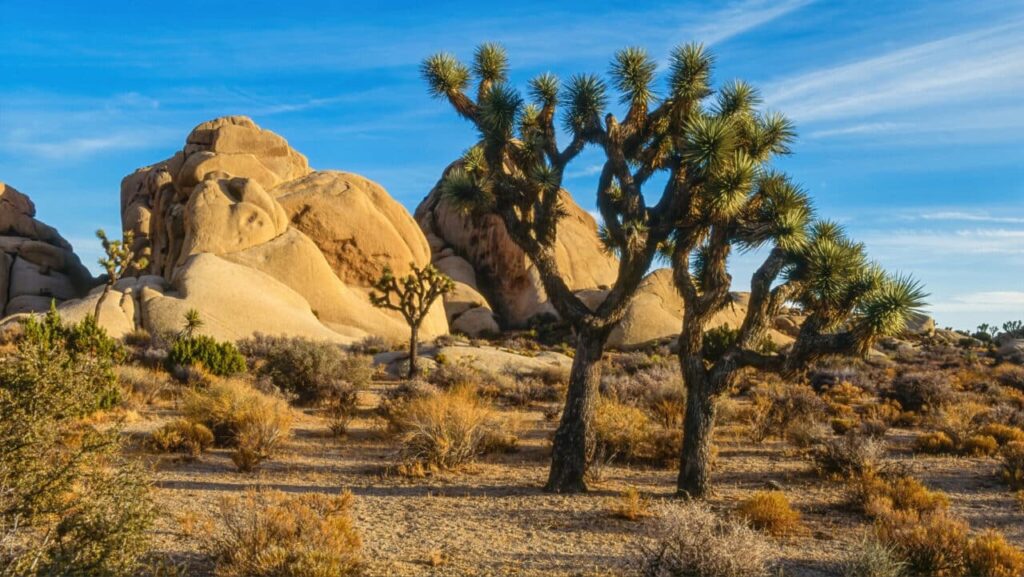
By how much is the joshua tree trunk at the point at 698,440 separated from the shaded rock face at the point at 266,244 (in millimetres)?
23590

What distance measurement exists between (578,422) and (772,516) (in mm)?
2753

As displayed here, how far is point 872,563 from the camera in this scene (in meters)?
6.27

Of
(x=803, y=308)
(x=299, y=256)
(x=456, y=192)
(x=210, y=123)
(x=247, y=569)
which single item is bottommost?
(x=247, y=569)

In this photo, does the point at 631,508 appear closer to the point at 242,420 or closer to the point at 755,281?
the point at 755,281

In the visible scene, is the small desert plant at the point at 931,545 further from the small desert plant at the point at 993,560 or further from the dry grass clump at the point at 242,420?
the dry grass clump at the point at 242,420

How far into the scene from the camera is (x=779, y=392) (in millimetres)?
18656

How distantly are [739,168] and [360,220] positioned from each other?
3392 cm

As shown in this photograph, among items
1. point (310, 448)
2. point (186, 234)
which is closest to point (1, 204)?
point (186, 234)

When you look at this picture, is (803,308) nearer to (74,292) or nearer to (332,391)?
(332,391)

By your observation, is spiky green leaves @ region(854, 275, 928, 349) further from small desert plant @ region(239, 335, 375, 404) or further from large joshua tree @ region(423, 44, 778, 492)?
small desert plant @ region(239, 335, 375, 404)

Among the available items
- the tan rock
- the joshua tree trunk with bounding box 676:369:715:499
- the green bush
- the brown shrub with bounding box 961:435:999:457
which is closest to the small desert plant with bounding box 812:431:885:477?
the joshua tree trunk with bounding box 676:369:715:499

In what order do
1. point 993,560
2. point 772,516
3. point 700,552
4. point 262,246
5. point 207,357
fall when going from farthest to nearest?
point 262,246 → point 207,357 → point 772,516 → point 993,560 → point 700,552

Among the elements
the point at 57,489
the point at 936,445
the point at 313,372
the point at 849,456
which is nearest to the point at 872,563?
the point at 849,456

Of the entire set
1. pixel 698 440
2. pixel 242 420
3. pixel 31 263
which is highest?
pixel 31 263
